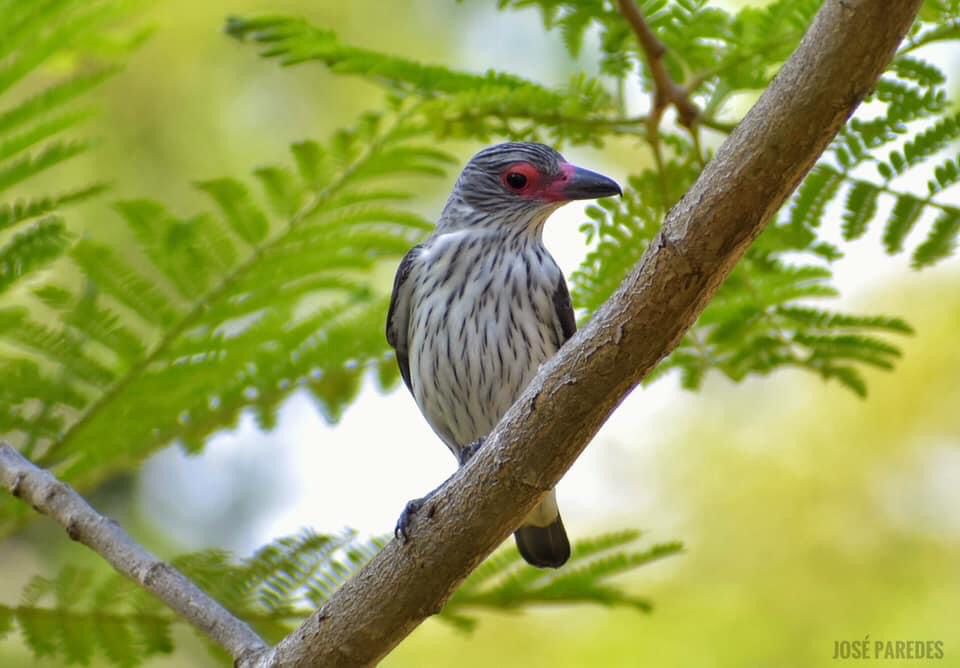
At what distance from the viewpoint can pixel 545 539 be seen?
15.9 ft

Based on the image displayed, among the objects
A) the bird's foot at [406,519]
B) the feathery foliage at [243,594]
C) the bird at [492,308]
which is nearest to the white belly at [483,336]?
the bird at [492,308]

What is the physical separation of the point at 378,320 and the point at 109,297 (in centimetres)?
104

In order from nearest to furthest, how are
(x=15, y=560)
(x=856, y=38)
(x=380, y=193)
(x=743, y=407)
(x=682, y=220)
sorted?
(x=856, y=38)
(x=682, y=220)
(x=380, y=193)
(x=15, y=560)
(x=743, y=407)

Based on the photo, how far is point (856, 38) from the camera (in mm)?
2520

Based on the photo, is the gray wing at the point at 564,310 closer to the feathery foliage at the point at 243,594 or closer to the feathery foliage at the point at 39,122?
the feathery foliage at the point at 243,594

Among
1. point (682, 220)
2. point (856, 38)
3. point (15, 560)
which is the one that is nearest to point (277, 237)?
point (682, 220)

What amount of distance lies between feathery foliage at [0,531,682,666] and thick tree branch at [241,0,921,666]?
0.61 m

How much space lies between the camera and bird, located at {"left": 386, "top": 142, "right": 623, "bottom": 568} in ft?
15.5

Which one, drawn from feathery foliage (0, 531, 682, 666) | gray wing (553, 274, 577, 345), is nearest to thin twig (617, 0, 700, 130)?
gray wing (553, 274, 577, 345)

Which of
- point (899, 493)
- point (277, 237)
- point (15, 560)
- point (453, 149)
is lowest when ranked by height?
point (15, 560)

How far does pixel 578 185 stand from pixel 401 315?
856mm

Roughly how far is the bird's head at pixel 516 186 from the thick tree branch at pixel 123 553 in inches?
78.1

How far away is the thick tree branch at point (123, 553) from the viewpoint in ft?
11.4

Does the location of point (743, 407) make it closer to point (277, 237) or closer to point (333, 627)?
point (277, 237)
